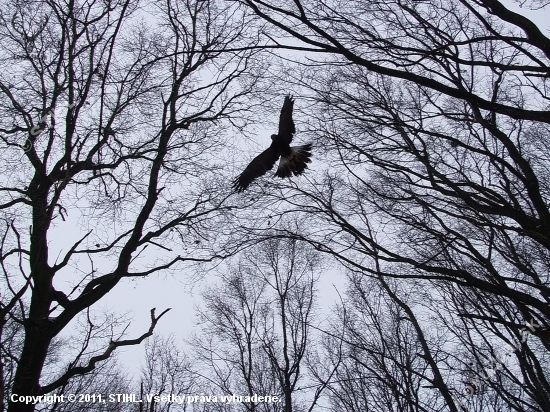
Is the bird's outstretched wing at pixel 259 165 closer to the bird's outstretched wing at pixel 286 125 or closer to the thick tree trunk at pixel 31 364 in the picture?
the bird's outstretched wing at pixel 286 125

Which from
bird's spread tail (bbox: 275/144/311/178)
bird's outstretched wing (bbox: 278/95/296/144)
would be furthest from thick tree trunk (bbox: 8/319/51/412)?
bird's outstretched wing (bbox: 278/95/296/144)

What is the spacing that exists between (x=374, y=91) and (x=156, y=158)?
4163mm

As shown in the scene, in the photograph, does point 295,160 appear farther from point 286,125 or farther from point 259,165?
point 259,165

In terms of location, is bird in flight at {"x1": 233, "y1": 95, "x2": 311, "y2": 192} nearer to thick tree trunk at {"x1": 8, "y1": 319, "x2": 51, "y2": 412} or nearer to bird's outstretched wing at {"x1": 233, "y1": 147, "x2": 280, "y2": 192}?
bird's outstretched wing at {"x1": 233, "y1": 147, "x2": 280, "y2": 192}

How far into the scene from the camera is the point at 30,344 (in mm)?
5426

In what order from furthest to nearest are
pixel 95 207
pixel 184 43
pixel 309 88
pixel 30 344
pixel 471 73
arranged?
pixel 184 43, pixel 95 207, pixel 30 344, pixel 471 73, pixel 309 88

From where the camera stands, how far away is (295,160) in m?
5.91

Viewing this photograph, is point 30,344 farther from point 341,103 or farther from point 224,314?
point 224,314

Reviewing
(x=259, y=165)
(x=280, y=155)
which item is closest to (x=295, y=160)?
(x=280, y=155)

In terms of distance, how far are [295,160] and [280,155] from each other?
0.87 meters

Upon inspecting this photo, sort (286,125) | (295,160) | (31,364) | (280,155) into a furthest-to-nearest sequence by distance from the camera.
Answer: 1. (280,155)
2. (286,125)
3. (295,160)
4. (31,364)

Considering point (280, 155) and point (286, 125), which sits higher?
point (286, 125)

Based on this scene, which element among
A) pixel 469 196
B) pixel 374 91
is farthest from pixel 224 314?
pixel 469 196

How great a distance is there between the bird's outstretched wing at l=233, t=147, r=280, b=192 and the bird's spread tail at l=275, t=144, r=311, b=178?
19 cm
